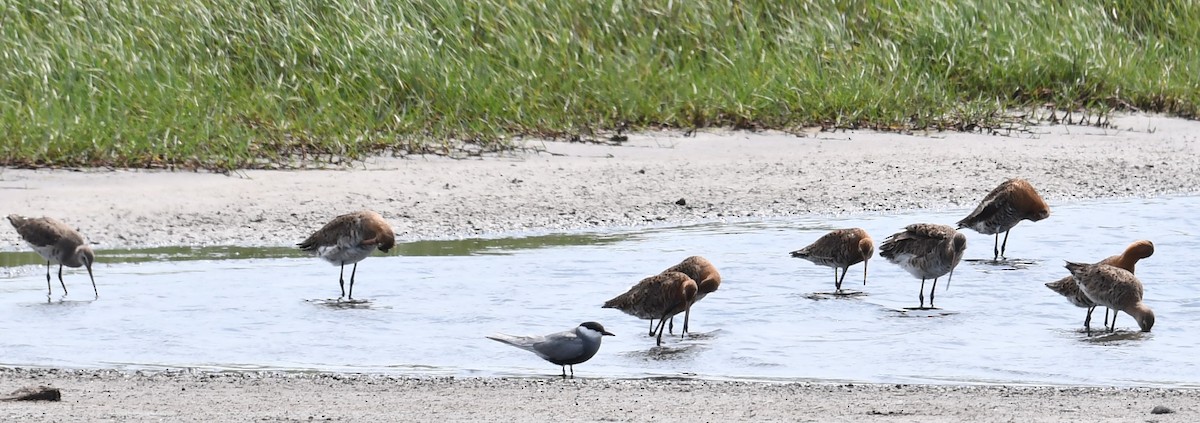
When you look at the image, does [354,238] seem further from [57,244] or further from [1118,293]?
[1118,293]

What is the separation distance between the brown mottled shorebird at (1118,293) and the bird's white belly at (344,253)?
394 centimetres

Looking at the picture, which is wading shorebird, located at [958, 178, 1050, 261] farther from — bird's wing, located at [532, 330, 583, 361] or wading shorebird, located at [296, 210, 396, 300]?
bird's wing, located at [532, 330, 583, 361]

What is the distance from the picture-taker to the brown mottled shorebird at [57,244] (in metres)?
9.63

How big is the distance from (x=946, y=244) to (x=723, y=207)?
11.8ft

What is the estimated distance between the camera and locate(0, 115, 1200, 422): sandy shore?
258 inches

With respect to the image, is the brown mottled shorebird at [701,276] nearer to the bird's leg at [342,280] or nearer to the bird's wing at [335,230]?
the bird's leg at [342,280]

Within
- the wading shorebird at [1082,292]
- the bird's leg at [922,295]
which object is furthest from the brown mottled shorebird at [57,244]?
the wading shorebird at [1082,292]

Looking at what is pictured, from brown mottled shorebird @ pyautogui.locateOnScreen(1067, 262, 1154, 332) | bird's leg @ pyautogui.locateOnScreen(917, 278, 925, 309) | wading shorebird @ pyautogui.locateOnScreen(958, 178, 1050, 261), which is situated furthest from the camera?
wading shorebird @ pyautogui.locateOnScreen(958, 178, 1050, 261)

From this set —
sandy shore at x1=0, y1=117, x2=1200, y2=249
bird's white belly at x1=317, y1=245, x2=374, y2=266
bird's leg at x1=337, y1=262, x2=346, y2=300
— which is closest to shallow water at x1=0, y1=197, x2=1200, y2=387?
bird's leg at x1=337, y1=262, x2=346, y2=300

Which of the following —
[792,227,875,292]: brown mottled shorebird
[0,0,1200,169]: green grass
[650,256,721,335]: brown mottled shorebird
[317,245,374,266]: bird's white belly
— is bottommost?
[317,245,374,266]: bird's white belly

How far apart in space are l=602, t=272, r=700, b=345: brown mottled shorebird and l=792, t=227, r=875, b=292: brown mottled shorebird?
64.0 inches

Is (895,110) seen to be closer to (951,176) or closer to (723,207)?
(951,176)

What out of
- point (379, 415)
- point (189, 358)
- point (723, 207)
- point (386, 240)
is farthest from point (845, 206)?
point (379, 415)

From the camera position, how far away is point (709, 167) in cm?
1438
